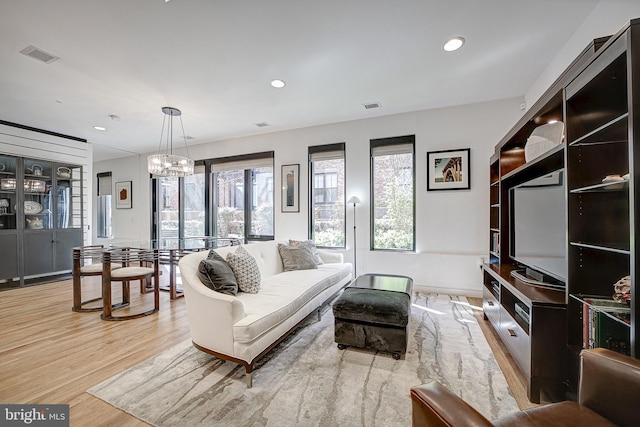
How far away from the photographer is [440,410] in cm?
79

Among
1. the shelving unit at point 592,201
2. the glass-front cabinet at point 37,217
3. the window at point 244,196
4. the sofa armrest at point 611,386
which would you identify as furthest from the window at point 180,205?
the sofa armrest at point 611,386

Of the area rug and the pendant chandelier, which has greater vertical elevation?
the pendant chandelier

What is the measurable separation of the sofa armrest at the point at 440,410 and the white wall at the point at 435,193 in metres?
3.66

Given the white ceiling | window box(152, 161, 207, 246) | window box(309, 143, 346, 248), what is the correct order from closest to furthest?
the white ceiling, window box(309, 143, 346, 248), window box(152, 161, 207, 246)

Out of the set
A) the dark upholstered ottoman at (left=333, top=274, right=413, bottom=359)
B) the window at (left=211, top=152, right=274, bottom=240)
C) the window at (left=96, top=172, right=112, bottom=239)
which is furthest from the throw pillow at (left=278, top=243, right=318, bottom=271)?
the window at (left=96, top=172, right=112, bottom=239)

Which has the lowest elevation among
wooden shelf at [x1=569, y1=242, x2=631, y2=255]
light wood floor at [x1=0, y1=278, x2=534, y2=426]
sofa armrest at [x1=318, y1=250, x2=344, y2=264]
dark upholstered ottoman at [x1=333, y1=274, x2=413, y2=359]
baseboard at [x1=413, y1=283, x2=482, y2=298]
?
light wood floor at [x1=0, y1=278, x2=534, y2=426]

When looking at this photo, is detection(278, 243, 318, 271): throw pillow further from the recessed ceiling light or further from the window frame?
the recessed ceiling light

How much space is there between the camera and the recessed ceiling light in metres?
2.56

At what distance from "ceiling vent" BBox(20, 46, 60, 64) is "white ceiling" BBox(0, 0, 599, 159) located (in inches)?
2.7

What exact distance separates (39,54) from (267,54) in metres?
2.30

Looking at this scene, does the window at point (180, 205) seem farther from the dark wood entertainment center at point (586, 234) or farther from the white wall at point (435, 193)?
the dark wood entertainment center at point (586, 234)

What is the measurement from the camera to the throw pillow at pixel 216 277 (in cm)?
230

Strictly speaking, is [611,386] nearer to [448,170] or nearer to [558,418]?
[558,418]

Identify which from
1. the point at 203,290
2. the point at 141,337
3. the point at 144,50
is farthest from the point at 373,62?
the point at 141,337
